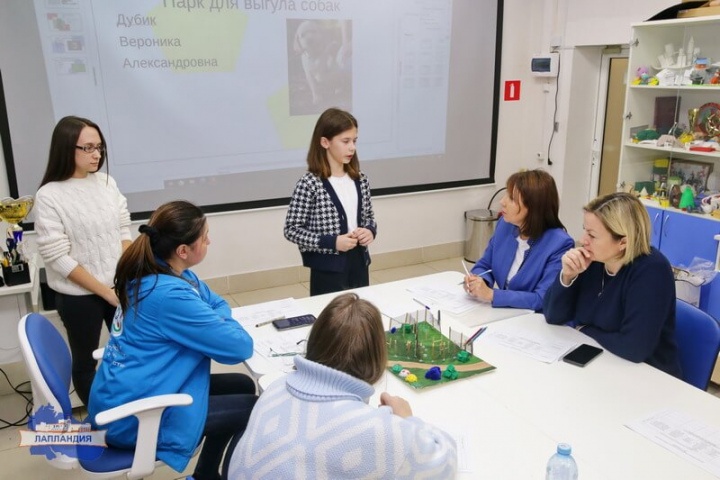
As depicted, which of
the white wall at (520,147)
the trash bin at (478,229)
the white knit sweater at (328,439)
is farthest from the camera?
the trash bin at (478,229)

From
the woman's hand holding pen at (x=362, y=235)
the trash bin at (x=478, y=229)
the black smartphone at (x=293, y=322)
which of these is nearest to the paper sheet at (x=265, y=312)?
the black smartphone at (x=293, y=322)

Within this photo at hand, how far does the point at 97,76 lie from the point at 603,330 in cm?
342

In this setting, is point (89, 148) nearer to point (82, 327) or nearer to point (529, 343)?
point (82, 327)

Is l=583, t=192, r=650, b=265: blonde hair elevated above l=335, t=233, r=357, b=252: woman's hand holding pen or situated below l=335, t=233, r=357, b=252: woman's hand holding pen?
above

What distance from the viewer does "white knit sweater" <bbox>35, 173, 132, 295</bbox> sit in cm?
250

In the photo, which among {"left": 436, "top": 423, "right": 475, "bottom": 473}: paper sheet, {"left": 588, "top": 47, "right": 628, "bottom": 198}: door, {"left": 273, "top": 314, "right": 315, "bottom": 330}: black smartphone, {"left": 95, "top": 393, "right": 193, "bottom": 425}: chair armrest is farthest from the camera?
{"left": 588, "top": 47, "right": 628, "bottom": 198}: door

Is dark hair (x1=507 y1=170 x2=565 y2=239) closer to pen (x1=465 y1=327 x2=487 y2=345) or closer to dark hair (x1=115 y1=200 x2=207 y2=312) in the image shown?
pen (x1=465 y1=327 x2=487 y2=345)

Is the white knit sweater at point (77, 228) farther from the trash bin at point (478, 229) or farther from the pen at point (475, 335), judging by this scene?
the trash bin at point (478, 229)

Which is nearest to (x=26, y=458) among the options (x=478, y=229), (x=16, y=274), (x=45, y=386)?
(x=16, y=274)

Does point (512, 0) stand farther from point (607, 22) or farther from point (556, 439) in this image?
point (556, 439)

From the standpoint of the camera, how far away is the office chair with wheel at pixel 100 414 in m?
1.76

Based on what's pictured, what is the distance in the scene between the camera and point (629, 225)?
207 cm

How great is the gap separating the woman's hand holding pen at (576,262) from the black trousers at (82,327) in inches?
79.2

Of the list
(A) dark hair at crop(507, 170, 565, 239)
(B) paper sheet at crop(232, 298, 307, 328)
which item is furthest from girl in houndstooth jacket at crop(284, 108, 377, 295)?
(A) dark hair at crop(507, 170, 565, 239)
